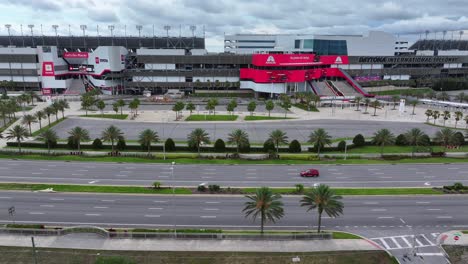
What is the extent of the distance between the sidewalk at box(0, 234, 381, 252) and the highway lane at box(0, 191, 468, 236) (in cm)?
353

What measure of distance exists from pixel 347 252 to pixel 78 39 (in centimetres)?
15093

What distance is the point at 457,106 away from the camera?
109125mm

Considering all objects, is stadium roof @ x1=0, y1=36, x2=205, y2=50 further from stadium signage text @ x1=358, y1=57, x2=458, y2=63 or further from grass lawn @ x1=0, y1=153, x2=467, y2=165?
grass lawn @ x1=0, y1=153, x2=467, y2=165

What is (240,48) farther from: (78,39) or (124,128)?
(124,128)

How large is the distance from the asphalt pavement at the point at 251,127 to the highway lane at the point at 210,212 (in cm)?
3185

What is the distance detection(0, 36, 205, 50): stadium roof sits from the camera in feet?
492

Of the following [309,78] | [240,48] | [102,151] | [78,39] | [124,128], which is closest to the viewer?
[102,151]

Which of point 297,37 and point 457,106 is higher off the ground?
point 297,37

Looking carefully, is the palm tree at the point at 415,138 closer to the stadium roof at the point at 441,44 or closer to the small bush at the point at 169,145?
the small bush at the point at 169,145

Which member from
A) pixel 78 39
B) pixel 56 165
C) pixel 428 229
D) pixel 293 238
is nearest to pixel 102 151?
pixel 56 165

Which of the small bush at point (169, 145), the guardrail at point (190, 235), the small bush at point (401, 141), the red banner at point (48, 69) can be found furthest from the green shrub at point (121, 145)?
the red banner at point (48, 69)

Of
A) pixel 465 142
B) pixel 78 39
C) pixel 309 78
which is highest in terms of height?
pixel 78 39

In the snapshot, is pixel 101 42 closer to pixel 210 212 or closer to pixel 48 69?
pixel 48 69

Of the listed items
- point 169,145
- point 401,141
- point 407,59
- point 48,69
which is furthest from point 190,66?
point 407,59
